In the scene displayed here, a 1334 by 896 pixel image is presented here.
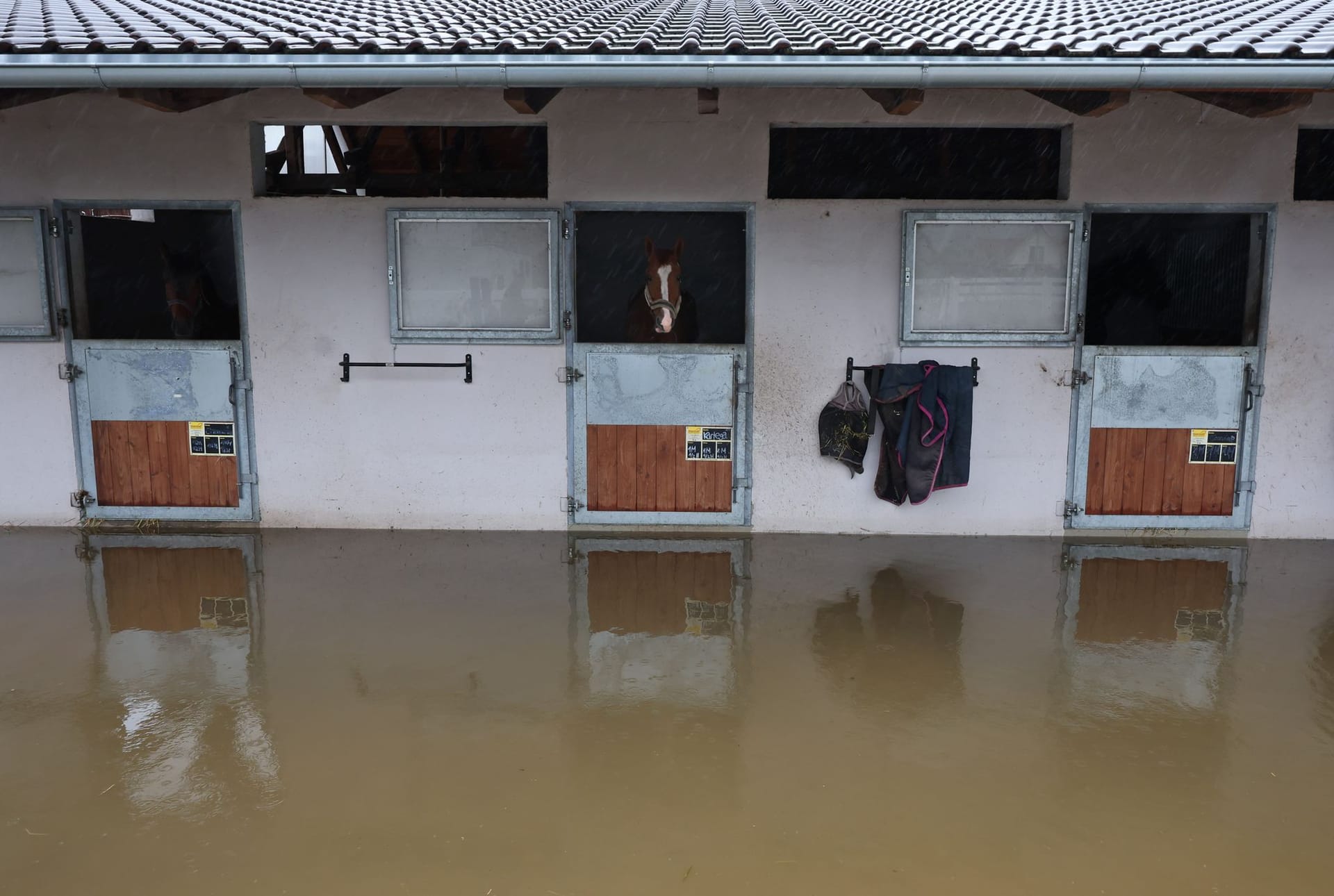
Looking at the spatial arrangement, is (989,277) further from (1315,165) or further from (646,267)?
(646,267)

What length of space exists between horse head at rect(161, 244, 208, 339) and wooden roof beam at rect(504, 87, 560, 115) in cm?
230

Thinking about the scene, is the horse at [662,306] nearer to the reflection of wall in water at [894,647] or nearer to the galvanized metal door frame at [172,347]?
the reflection of wall in water at [894,647]

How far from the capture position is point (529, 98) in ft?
14.8

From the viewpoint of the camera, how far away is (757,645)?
385 cm

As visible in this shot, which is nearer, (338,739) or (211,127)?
(338,739)

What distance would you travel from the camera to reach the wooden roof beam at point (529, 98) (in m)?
4.34

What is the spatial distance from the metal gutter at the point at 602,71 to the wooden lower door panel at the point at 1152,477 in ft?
6.26

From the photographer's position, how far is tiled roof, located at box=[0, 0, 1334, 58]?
381 cm

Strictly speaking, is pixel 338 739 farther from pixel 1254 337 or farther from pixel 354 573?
pixel 1254 337

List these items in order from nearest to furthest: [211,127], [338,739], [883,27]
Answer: [338,739] → [883,27] → [211,127]

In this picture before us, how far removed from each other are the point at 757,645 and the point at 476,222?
259 cm

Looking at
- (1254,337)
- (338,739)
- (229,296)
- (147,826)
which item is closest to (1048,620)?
(1254,337)

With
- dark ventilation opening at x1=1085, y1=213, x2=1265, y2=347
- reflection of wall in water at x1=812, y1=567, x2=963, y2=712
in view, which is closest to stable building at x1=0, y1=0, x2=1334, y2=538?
dark ventilation opening at x1=1085, y1=213, x2=1265, y2=347

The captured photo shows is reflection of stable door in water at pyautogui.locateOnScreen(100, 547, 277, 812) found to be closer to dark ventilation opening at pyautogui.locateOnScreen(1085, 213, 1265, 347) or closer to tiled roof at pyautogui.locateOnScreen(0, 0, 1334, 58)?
tiled roof at pyautogui.locateOnScreen(0, 0, 1334, 58)
